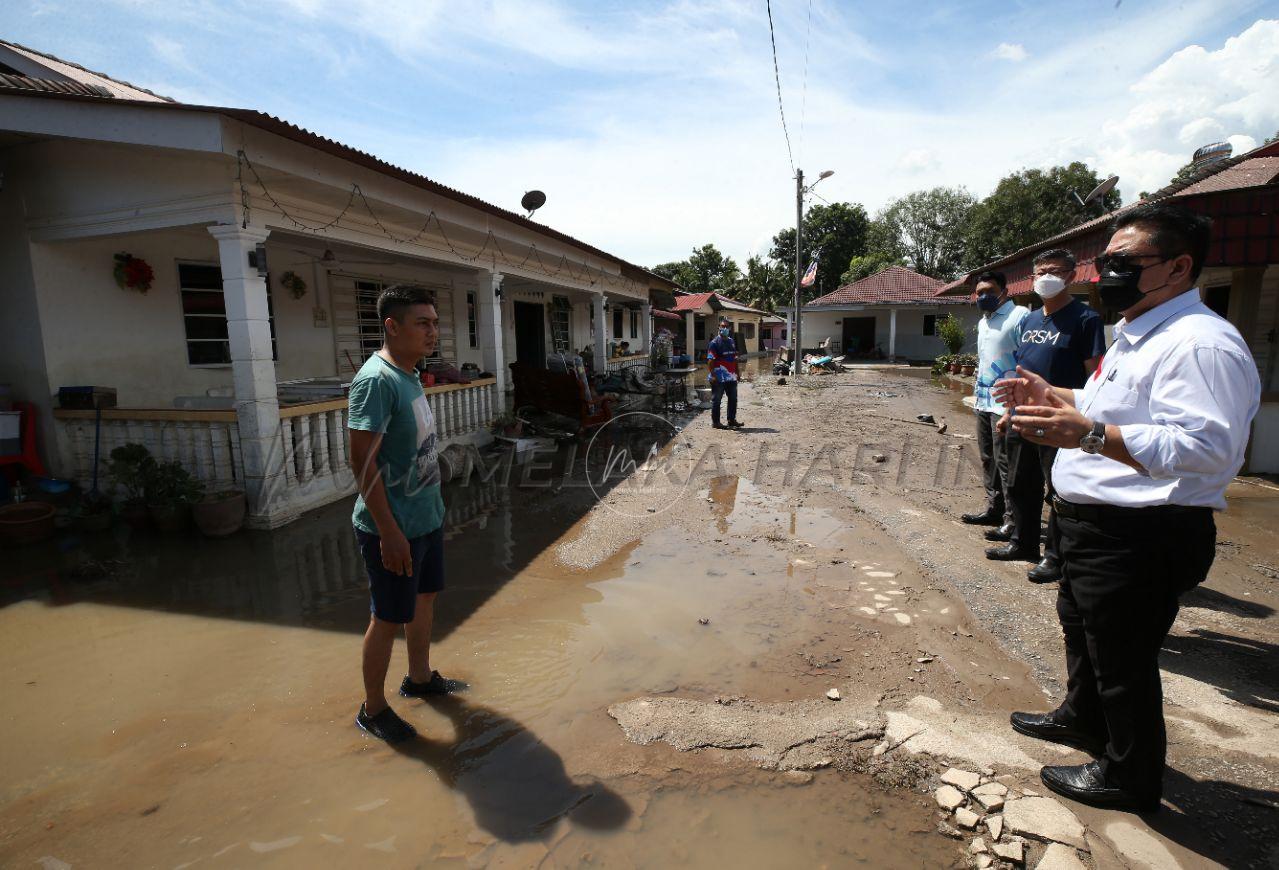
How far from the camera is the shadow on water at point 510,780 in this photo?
84.1 inches

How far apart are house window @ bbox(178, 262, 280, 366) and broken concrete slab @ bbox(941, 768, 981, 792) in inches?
286

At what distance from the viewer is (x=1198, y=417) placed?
5.57 ft

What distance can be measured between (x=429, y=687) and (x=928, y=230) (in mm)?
52571

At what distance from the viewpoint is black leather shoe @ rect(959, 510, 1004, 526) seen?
5.13 metres

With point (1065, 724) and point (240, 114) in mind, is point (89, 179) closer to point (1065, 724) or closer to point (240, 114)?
point (240, 114)

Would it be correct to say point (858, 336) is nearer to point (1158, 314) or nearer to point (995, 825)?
point (1158, 314)

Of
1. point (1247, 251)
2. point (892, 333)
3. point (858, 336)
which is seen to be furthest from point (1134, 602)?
point (858, 336)

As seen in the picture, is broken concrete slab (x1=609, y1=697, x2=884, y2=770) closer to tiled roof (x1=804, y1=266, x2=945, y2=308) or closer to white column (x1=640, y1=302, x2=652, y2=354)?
white column (x1=640, y1=302, x2=652, y2=354)

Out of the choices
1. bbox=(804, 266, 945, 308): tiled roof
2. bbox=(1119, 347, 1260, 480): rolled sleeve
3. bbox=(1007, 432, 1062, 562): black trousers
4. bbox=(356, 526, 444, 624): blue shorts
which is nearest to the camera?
bbox=(1119, 347, 1260, 480): rolled sleeve

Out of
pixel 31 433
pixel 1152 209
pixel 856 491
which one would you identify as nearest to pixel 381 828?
pixel 1152 209

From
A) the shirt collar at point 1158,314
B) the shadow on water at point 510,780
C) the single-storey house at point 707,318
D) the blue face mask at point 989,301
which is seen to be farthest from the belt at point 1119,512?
the single-storey house at point 707,318

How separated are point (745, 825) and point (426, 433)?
1.92 meters

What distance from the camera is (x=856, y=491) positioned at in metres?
6.36

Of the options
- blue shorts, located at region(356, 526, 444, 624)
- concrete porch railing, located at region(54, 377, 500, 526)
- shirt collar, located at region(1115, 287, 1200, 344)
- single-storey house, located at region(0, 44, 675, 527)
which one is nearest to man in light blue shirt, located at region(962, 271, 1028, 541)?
shirt collar, located at region(1115, 287, 1200, 344)
